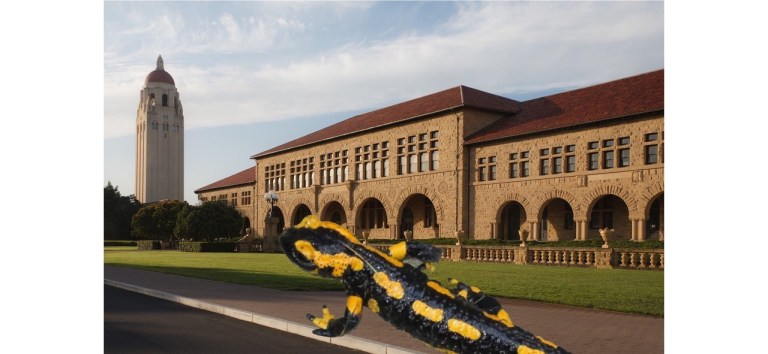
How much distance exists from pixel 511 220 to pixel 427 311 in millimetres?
33238

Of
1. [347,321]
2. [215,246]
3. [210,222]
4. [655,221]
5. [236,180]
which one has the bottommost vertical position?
[215,246]

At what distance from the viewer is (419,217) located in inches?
1640

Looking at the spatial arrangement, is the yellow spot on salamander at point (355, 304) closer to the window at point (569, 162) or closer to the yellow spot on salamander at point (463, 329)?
the yellow spot on salamander at point (463, 329)

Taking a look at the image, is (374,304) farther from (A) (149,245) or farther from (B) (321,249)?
(A) (149,245)

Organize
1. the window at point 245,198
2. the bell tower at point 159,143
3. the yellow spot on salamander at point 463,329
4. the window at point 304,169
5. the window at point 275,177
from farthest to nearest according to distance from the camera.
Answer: the bell tower at point 159,143 < the window at point 245,198 < the window at point 275,177 < the window at point 304,169 < the yellow spot on salamander at point 463,329

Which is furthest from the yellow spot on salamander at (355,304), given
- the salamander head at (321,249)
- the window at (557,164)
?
the window at (557,164)

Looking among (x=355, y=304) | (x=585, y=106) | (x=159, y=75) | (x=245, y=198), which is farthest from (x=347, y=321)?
(x=159, y=75)

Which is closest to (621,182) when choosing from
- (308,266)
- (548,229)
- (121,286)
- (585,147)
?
(585,147)

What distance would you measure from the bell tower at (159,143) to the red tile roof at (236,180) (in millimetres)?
11061

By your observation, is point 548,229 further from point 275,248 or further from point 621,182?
point 275,248

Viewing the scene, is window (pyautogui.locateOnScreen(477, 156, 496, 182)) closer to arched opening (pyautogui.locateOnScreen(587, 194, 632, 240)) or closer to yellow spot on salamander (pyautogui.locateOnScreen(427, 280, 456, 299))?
arched opening (pyautogui.locateOnScreen(587, 194, 632, 240))

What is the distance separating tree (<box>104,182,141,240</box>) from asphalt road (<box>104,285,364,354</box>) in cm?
5255

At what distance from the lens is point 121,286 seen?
1712cm

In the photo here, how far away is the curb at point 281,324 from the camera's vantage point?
8.16 metres
